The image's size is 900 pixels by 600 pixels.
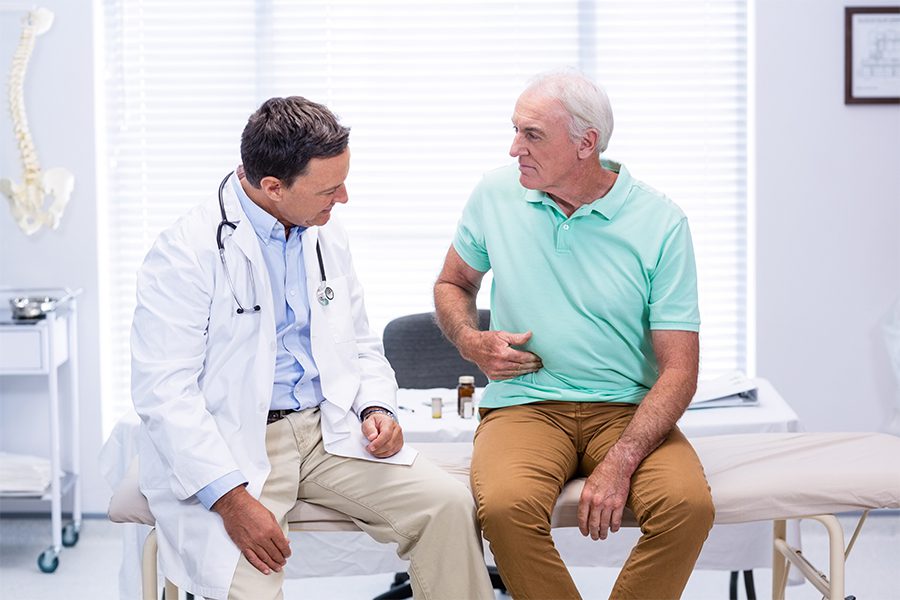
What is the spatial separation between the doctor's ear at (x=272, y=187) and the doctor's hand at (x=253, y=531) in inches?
20.1

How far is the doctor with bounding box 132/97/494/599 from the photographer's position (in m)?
1.83

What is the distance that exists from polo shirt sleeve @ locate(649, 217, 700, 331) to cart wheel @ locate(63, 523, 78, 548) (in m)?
2.16

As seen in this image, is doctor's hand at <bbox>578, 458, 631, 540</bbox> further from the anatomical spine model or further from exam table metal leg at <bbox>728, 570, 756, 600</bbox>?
the anatomical spine model

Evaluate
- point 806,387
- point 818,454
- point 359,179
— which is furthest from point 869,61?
point 818,454

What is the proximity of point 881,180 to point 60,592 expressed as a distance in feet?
9.23

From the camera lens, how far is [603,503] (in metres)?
1.88

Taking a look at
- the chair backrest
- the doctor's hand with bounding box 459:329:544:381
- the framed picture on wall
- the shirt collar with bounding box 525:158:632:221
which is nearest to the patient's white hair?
the shirt collar with bounding box 525:158:632:221

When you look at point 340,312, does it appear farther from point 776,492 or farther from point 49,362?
point 49,362

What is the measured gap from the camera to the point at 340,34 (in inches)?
144

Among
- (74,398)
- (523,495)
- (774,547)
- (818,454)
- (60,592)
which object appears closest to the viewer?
(523,495)

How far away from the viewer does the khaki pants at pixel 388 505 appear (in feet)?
6.16

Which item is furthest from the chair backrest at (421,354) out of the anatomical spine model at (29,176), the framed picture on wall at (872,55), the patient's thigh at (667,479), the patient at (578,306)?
the framed picture on wall at (872,55)

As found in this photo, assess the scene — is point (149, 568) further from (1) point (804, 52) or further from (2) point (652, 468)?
(1) point (804, 52)

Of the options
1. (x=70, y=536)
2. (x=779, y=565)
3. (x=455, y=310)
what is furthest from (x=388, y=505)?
(x=70, y=536)
